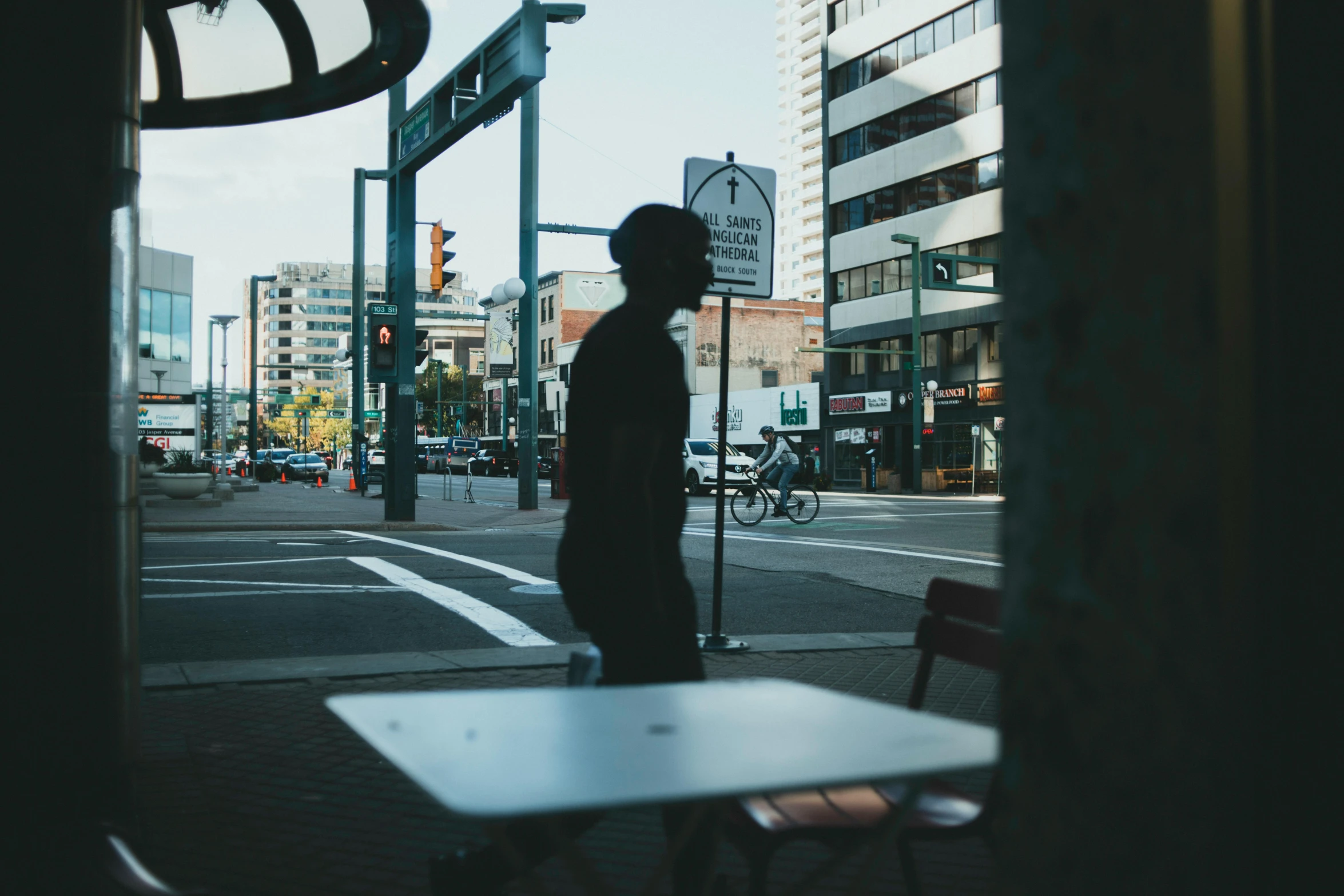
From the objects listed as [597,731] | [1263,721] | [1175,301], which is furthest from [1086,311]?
[597,731]

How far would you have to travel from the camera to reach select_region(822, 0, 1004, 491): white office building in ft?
134

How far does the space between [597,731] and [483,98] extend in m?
15.0

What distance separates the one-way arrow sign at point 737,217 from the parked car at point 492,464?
53.4m

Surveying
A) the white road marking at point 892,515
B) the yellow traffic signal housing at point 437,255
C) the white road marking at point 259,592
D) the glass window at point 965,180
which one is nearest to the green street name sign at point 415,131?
the yellow traffic signal housing at point 437,255

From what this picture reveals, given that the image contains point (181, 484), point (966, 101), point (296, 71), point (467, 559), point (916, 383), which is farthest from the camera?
point (966, 101)

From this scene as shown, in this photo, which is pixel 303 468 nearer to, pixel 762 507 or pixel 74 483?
pixel 762 507

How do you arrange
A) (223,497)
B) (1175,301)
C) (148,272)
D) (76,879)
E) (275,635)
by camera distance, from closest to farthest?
(1175,301)
(76,879)
(275,635)
(223,497)
(148,272)

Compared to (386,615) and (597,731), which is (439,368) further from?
(597,731)

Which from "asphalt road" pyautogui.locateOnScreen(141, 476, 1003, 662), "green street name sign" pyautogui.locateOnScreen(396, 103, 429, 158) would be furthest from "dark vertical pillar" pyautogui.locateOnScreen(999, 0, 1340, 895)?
"green street name sign" pyautogui.locateOnScreen(396, 103, 429, 158)

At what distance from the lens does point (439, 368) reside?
9562 centimetres

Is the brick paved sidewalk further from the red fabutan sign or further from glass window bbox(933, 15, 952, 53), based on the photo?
glass window bbox(933, 15, 952, 53)

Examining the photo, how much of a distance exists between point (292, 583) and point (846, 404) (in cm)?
3784

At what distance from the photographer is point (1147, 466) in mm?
1221

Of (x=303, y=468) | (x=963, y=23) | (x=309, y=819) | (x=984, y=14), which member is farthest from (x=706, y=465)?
(x=303, y=468)
